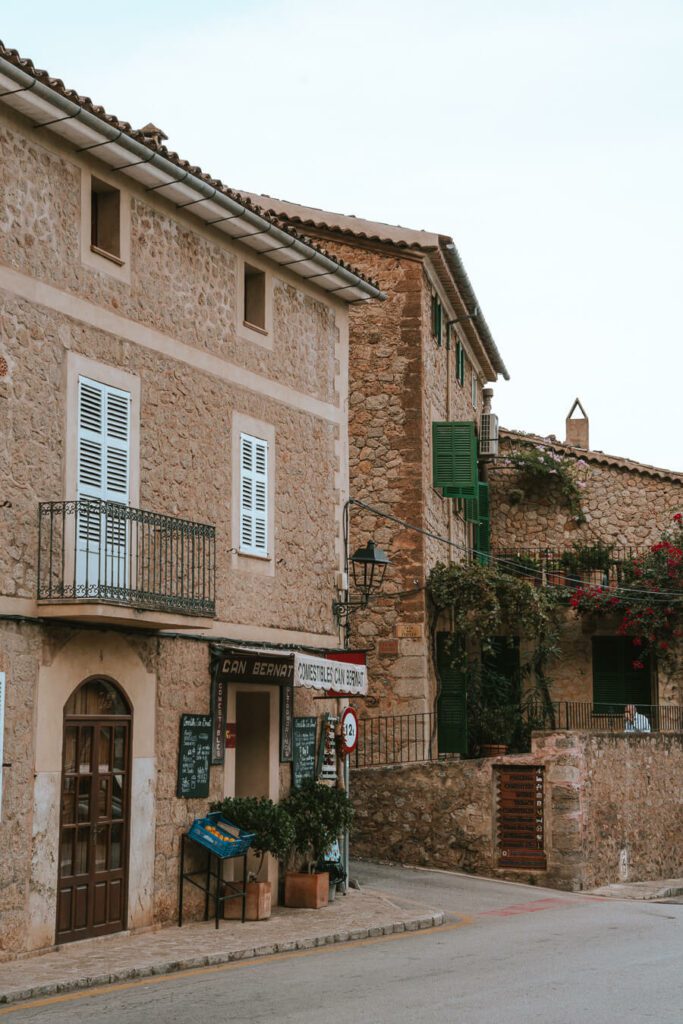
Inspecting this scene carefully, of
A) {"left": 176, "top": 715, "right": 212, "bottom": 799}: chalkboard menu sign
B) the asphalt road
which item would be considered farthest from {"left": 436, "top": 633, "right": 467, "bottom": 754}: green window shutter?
{"left": 176, "top": 715, "right": 212, "bottom": 799}: chalkboard menu sign

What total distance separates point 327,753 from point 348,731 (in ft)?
1.35

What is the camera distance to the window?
25141mm

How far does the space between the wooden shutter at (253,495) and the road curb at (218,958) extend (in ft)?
15.1

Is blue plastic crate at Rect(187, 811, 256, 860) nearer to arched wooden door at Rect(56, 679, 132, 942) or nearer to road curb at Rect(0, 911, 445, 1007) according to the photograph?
arched wooden door at Rect(56, 679, 132, 942)

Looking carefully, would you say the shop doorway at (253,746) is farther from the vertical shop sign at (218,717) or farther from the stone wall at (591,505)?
the stone wall at (591,505)

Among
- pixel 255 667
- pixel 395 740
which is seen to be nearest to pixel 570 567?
pixel 395 740

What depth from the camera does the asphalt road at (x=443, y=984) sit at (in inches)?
359

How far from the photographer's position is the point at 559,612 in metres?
28.8

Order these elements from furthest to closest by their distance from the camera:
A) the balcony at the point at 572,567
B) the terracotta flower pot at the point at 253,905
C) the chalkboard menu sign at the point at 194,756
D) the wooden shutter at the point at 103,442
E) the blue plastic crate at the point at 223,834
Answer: the balcony at the point at 572,567 < the terracotta flower pot at the point at 253,905 < the chalkboard menu sign at the point at 194,756 < the blue plastic crate at the point at 223,834 < the wooden shutter at the point at 103,442

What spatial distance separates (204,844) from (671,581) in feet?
50.8

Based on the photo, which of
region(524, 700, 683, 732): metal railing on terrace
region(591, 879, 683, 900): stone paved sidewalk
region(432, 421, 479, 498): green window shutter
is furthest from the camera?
region(524, 700, 683, 732): metal railing on terrace

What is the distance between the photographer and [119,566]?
43.4 feet

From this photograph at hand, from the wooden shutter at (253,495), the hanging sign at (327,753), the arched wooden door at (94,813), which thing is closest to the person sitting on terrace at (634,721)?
the hanging sign at (327,753)

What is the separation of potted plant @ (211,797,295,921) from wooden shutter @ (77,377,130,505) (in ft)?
12.4
